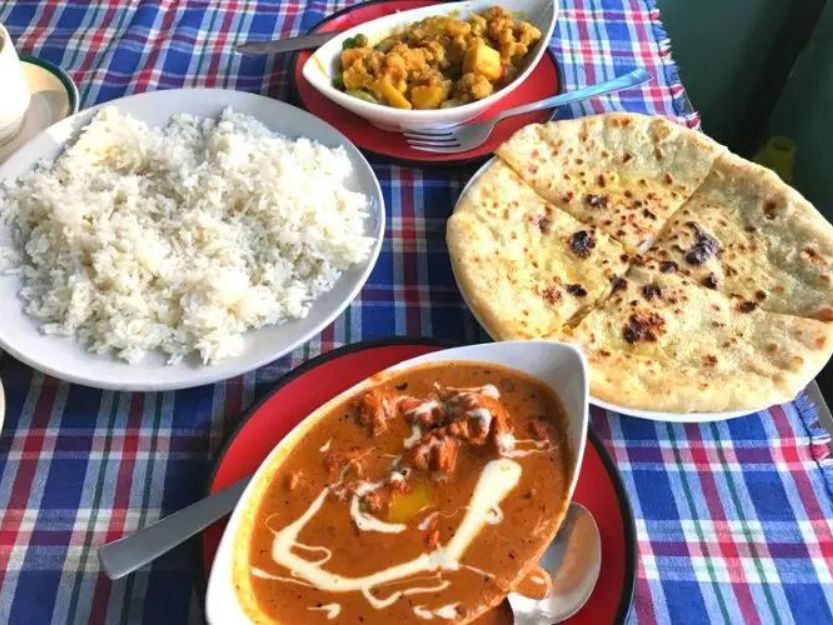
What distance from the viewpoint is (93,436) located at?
1.47 metres

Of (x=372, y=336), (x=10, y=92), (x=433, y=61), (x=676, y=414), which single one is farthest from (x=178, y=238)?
(x=676, y=414)

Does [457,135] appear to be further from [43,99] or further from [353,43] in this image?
[43,99]

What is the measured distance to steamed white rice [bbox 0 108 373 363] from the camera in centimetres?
145

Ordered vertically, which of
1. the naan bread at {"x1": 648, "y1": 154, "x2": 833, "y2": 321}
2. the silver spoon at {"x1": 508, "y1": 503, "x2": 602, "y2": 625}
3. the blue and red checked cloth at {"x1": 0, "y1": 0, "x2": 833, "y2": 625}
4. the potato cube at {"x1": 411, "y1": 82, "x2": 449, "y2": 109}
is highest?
the potato cube at {"x1": 411, "y1": 82, "x2": 449, "y2": 109}

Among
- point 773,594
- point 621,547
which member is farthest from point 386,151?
point 773,594

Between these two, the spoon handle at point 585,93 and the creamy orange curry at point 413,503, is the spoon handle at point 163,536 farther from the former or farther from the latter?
the spoon handle at point 585,93

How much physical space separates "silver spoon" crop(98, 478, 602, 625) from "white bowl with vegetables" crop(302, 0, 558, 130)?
42.7 inches

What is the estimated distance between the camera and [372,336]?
167cm

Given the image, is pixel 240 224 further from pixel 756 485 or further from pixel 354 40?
pixel 756 485

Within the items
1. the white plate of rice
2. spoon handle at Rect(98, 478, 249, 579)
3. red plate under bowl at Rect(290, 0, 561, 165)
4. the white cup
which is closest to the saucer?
the white cup

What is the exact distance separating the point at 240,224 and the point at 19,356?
0.51 m

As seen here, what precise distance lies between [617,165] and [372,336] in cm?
82

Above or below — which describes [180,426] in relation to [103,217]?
below

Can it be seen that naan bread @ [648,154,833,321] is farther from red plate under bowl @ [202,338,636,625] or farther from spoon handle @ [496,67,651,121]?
red plate under bowl @ [202,338,636,625]
